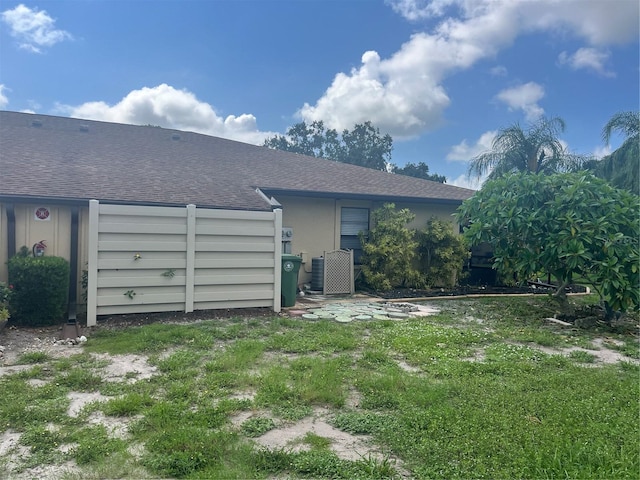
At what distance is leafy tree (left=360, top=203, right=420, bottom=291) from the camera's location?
1009 cm

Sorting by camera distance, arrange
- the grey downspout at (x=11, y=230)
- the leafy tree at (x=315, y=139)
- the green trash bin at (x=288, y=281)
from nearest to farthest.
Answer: the grey downspout at (x=11, y=230) → the green trash bin at (x=288, y=281) → the leafy tree at (x=315, y=139)

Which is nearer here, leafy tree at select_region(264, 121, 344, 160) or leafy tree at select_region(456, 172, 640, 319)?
leafy tree at select_region(456, 172, 640, 319)

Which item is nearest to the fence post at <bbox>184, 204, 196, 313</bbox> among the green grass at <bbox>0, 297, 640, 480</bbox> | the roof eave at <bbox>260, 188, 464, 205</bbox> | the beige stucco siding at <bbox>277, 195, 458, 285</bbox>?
the green grass at <bbox>0, 297, 640, 480</bbox>

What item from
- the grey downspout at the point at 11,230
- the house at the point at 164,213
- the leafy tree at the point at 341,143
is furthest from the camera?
the leafy tree at the point at 341,143

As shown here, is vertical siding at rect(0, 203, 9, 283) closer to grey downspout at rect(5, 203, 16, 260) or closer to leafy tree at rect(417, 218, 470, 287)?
grey downspout at rect(5, 203, 16, 260)

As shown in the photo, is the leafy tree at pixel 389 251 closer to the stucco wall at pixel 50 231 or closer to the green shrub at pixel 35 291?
the stucco wall at pixel 50 231

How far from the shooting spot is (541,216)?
7.14m

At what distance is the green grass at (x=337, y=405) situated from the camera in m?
2.42

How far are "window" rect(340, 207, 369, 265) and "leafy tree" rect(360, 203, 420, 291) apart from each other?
33cm

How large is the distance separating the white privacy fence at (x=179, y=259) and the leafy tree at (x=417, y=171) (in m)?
30.2

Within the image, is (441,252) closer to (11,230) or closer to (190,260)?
(190,260)

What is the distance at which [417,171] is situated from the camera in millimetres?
35969

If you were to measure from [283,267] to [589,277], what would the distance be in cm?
511

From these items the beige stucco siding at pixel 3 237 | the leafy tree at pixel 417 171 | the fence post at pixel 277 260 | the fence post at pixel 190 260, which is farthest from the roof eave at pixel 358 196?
the leafy tree at pixel 417 171
